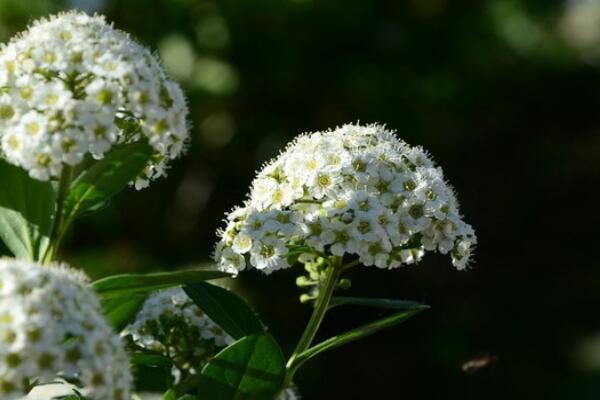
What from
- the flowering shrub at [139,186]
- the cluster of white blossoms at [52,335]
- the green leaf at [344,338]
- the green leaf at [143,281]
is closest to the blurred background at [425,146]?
the flowering shrub at [139,186]

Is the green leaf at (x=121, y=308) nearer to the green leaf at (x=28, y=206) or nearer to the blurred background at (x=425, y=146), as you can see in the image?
the green leaf at (x=28, y=206)

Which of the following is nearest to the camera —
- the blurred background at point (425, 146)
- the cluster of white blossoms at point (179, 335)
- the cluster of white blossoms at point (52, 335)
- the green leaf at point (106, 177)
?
the cluster of white blossoms at point (52, 335)

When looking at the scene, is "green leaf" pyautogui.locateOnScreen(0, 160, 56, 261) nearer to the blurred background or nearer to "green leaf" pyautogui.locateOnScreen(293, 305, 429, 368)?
"green leaf" pyautogui.locateOnScreen(293, 305, 429, 368)

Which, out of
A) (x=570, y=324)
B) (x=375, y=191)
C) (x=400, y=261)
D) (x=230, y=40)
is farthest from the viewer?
(x=570, y=324)

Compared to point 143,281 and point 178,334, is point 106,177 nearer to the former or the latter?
point 143,281

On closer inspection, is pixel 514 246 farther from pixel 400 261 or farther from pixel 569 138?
pixel 400 261

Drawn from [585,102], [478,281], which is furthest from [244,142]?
[585,102]
